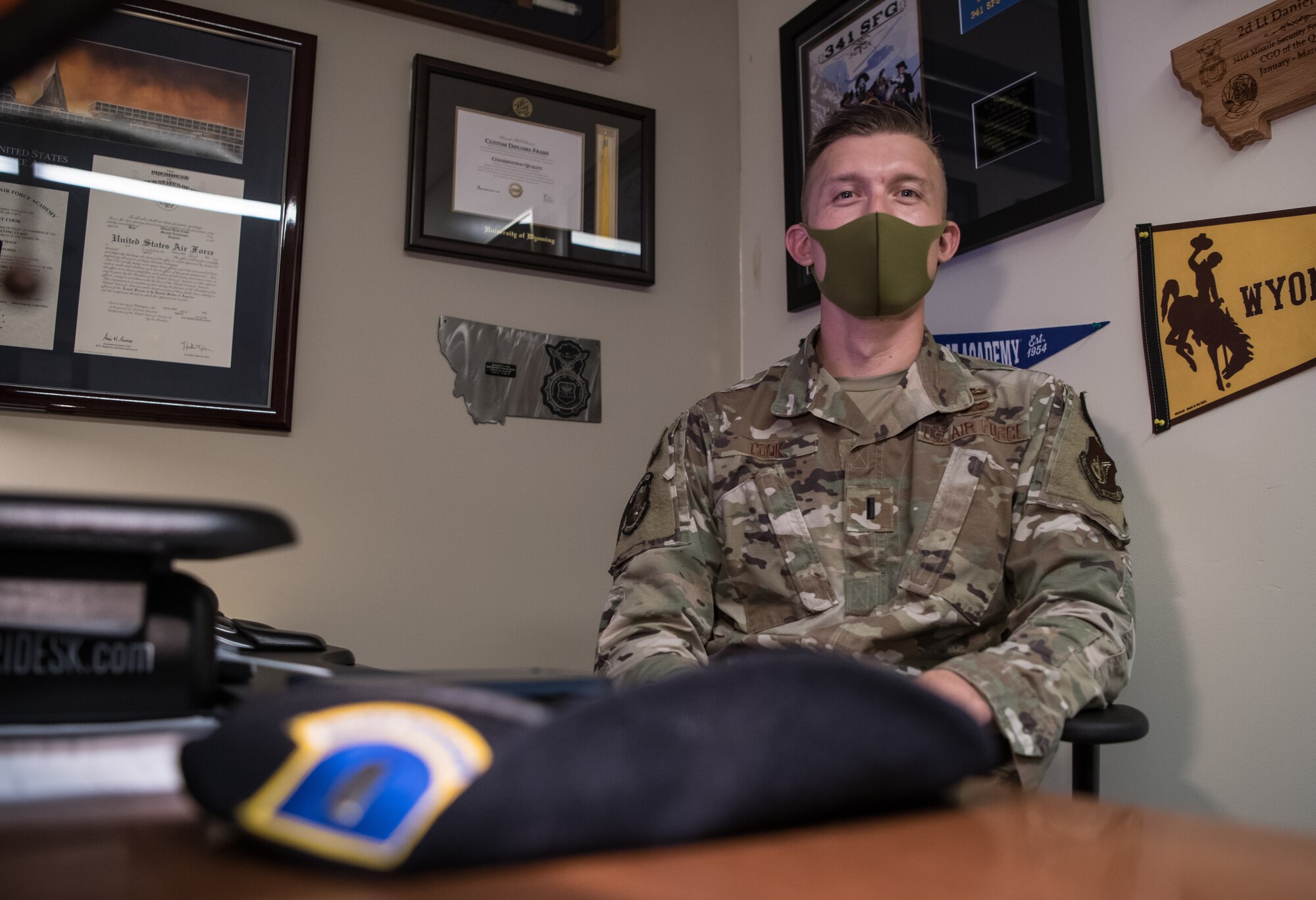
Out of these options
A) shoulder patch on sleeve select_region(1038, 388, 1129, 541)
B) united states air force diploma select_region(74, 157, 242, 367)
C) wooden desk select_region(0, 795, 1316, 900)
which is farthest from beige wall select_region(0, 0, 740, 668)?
wooden desk select_region(0, 795, 1316, 900)

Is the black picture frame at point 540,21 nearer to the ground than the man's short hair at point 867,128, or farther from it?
farther from it

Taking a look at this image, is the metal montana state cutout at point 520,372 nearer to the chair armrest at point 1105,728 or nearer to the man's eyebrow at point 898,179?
the man's eyebrow at point 898,179

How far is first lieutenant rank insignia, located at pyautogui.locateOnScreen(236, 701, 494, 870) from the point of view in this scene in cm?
22

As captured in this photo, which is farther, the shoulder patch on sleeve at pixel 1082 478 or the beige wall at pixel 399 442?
the beige wall at pixel 399 442

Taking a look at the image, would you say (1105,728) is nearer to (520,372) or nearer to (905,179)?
(905,179)

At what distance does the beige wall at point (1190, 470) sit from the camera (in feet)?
3.51

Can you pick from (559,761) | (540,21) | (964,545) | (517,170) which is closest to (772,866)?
(559,761)

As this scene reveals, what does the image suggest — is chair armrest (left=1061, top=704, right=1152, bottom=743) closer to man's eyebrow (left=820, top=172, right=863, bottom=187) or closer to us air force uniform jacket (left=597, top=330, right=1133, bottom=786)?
us air force uniform jacket (left=597, top=330, right=1133, bottom=786)

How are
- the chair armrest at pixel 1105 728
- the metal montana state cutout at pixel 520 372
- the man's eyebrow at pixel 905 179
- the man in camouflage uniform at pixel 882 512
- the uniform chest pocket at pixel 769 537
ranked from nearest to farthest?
the chair armrest at pixel 1105 728 < the man in camouflage uniform at pixel 882 512 < the uniform chest pocket at pixel 769 537 < the man's eyebrow at pixel 905 179 < the metal montana state cutout at pixel 520 372

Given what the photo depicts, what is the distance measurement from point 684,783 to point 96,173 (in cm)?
165

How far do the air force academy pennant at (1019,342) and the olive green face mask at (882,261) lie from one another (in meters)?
0.23

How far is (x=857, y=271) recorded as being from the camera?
1278 millimetres

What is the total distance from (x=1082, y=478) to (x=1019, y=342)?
14.9 inches

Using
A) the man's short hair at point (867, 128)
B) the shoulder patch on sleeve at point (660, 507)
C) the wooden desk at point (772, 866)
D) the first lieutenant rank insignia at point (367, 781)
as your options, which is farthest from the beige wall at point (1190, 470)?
the first lieutenant rank insignia at point (367, 781)
